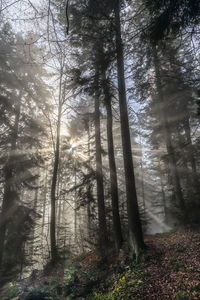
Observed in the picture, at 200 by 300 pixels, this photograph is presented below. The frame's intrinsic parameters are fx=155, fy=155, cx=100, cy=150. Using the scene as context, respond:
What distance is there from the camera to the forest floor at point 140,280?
141 inches

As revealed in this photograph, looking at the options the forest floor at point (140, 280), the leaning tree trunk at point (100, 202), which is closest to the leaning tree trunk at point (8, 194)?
the forest floor at point (140, 280)

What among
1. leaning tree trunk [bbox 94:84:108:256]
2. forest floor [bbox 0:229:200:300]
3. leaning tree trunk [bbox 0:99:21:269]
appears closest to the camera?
forest floor [bbox 0:229:200:300]

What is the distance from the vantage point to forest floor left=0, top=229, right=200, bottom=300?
358cm

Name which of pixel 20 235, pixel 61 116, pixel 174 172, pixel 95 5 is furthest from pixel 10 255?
pixel 95 5

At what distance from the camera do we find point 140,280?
13.5ft

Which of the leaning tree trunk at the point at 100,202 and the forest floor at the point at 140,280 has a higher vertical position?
the leaning tree trunk at the point at 100,202

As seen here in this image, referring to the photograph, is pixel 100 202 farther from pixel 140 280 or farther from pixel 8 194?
pixel 8 194

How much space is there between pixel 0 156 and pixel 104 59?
9.28 meters

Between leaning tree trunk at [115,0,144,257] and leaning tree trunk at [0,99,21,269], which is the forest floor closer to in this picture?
leaning tree trunk at [115,0,144,257]

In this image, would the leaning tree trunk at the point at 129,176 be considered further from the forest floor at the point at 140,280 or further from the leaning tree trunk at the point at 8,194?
the leaning tree trunk at the point at 8,194

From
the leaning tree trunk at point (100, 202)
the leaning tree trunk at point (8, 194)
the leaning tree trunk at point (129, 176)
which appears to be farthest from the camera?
the leaning tree trunk at point (8, 194)

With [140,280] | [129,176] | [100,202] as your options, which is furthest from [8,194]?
[140,280]

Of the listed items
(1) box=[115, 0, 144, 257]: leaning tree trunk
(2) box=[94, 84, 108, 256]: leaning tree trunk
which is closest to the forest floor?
(1) box=[115, 0, 144, 257]: leaning tree trunk

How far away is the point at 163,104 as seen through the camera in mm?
10953
